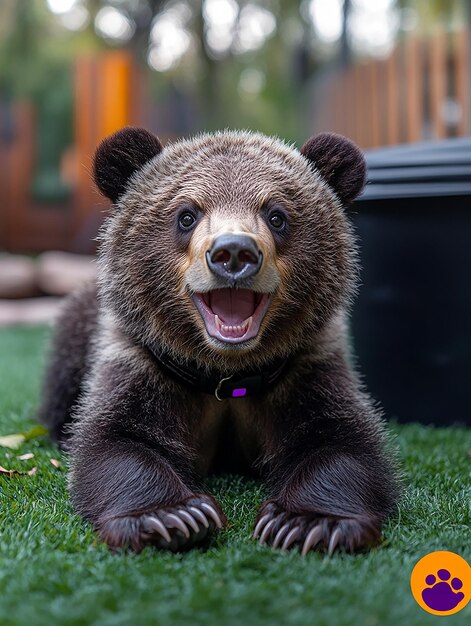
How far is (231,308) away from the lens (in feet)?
7.97

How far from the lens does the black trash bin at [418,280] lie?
→ 3.50 metres

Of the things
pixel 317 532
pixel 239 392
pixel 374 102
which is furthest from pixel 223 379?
pixel 374 102

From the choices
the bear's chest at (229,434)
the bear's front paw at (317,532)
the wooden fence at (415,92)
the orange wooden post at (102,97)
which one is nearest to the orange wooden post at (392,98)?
the wooden fence at (415,92)

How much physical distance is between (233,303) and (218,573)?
83 cm

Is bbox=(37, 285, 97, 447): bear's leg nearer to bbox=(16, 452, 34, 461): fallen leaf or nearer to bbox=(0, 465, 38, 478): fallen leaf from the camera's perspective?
bbox=(16, 452, 34, 461): fallen leaf

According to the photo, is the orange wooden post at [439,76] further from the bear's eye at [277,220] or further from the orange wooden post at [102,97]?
the bear's eye at [277,220]

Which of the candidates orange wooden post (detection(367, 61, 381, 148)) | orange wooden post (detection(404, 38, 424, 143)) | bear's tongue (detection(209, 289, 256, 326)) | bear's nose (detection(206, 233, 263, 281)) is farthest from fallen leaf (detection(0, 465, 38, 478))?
Answer: orange wooden post (detection(367, 61, 381, 148))

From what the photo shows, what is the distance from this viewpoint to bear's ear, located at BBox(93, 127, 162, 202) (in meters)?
2.72

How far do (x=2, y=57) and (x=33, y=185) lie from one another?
6230 millimetres

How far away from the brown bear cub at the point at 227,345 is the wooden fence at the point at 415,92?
456 centimetres

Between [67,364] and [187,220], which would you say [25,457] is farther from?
[187,220]

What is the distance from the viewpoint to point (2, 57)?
1845 centimetres

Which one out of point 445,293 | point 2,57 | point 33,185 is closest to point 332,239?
point 445,293

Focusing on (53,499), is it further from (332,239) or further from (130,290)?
(332,239)
